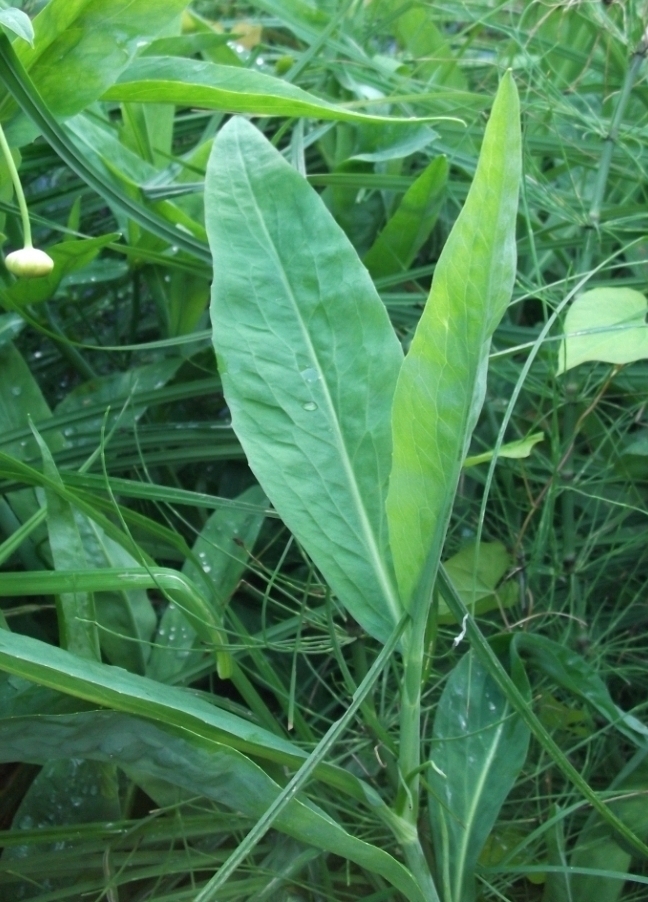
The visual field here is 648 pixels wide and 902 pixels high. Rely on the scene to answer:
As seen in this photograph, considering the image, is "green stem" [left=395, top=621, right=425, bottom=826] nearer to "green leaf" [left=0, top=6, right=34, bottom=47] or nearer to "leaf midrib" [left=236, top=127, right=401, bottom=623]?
"leaf midrib" [left=236, top=127, right=401, bottom=623]

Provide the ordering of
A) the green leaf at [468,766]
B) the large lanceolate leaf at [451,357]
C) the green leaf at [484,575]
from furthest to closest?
the green leaf at [484,575] < the green leaf at [468,766] < the large lanceolate leaf at [451,357]

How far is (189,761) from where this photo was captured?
1.28 feet

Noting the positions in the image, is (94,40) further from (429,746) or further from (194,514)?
(429,746)

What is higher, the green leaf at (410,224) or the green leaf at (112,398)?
the green leaf at (410,224)

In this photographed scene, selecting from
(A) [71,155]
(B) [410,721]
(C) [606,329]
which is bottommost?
(B) [410,721]

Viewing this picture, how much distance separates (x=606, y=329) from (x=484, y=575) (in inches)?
7.3

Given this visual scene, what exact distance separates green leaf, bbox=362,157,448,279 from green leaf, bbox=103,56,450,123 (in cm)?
12

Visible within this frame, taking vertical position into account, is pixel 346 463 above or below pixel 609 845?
above

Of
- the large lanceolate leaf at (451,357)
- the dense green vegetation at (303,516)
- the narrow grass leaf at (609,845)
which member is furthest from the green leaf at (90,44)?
the narrow grass leaf at (609,845)

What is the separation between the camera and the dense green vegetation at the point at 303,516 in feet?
1.31

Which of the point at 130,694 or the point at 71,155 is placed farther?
the point at 71,155

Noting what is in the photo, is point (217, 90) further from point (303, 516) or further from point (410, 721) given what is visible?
point (410, 721)

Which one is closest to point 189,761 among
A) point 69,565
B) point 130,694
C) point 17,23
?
point 130,694

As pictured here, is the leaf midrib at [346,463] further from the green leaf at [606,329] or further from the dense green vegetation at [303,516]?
the green leaf at [606,329]
